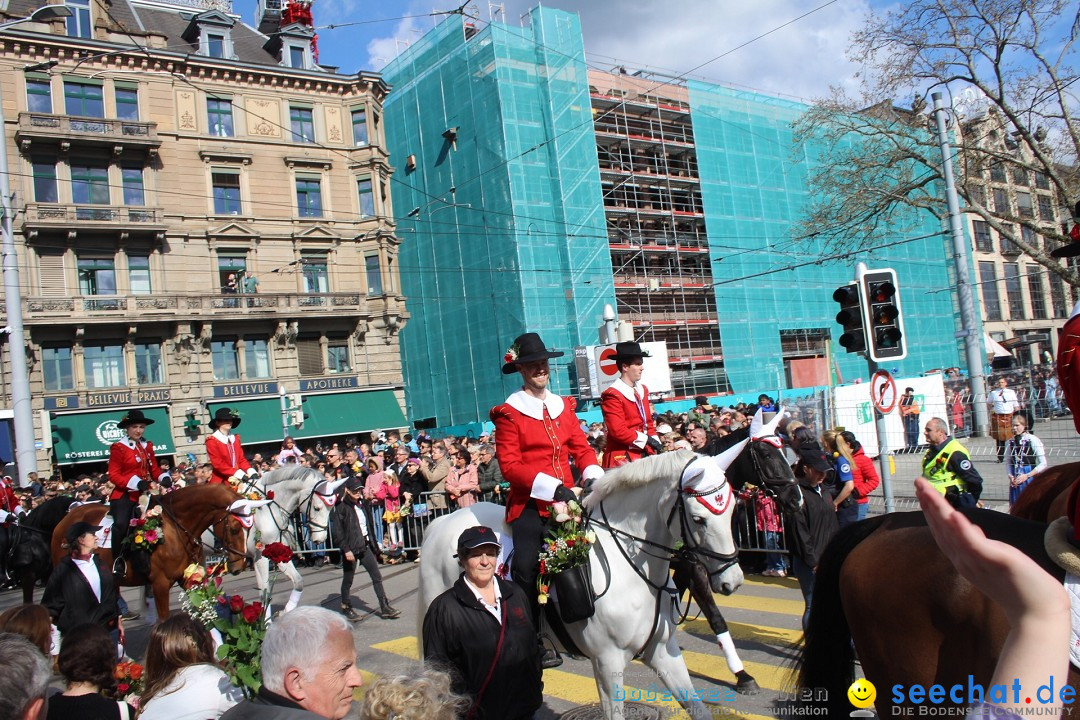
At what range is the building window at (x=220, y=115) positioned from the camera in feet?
112

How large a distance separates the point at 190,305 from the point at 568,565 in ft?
101

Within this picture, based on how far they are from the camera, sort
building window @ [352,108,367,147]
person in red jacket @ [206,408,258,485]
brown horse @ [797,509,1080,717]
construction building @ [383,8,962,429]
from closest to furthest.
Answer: brown horse @ [797,509,1080,717] → person in red jacket @ [206,408,258,485] → building window @ [352,108,367,147] → construction building @ [383,8,962,429]

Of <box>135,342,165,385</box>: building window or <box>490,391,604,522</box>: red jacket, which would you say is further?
<box>135,342,165,385</box>: building window

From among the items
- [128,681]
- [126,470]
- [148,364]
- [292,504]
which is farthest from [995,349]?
[128,681]

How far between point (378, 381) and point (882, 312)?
28.9 metres

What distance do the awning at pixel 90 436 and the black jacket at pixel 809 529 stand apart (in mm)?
27500

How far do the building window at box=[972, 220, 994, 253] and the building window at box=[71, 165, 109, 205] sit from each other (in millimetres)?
54788

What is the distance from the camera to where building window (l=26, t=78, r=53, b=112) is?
3081 centimetres

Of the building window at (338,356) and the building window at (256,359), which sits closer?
the building window at (256,359)

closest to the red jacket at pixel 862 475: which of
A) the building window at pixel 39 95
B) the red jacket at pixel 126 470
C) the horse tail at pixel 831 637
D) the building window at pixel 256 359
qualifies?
the horse tail at pixel 831 637

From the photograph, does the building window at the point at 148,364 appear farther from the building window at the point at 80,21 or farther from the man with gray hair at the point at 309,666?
the man with gray hair at the point at 309,666

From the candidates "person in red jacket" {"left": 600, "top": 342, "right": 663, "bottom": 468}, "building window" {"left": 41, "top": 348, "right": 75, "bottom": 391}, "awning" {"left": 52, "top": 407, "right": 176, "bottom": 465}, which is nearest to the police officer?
"person in red jacket" {"left": 600, "top": 342, "right": 663, "bottom": 468}

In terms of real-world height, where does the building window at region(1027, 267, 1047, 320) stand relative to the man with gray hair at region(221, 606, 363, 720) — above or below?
above

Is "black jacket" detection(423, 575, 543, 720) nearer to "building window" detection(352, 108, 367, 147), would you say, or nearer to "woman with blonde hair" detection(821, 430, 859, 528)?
"woman with blonde hair" detection(821, 430, 859, 528)
